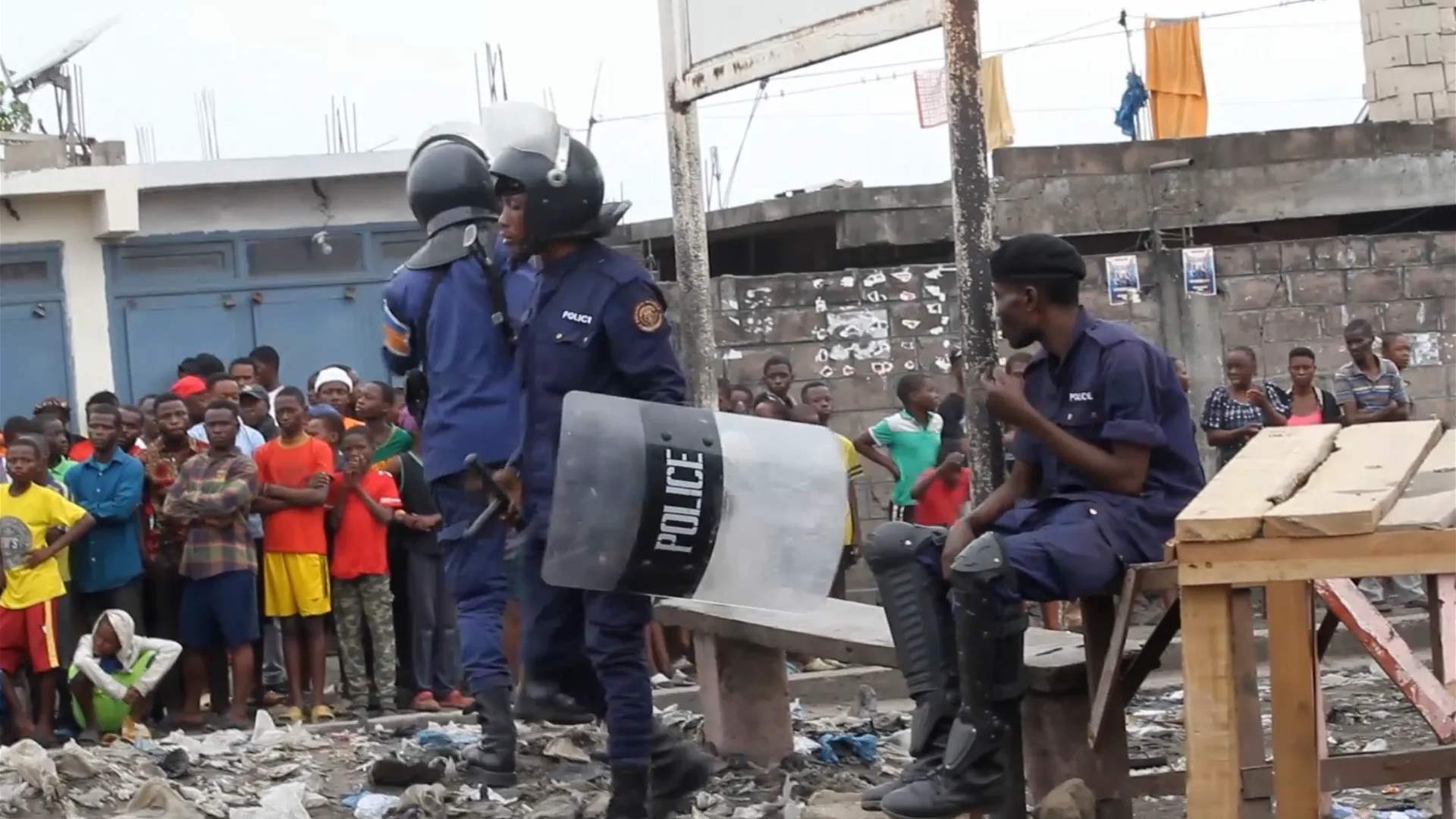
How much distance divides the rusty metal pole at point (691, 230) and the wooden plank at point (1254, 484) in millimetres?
3529

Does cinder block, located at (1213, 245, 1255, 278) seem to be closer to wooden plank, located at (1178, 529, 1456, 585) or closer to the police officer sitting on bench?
the police officer sitting on bench

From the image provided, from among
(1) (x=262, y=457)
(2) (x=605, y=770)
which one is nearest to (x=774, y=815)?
(2) (x=605, y=770)

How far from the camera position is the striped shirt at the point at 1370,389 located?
11.6 m

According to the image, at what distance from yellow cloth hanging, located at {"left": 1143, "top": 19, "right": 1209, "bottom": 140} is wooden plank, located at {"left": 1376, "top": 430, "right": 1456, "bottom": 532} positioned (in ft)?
49.8

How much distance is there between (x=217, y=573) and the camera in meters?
8.77

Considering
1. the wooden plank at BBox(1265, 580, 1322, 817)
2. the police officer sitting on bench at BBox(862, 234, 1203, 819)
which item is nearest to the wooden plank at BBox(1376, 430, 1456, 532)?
the wooden plank at BBox(1265, 580, 1322, 817)

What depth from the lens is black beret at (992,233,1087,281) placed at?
16.8ft

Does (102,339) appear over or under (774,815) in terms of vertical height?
over

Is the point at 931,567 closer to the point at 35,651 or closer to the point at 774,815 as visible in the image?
the point at 774,815

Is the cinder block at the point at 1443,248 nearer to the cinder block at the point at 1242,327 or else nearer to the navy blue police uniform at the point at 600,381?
the cinder block at the point at 1242,327

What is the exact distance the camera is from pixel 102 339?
1812 centimetres

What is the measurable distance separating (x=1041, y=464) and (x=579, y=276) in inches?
54.4

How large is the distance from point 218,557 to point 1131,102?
13078mm

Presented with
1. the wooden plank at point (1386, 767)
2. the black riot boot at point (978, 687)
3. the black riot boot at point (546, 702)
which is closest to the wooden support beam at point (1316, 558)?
the black riot boot at point (978, 687)
